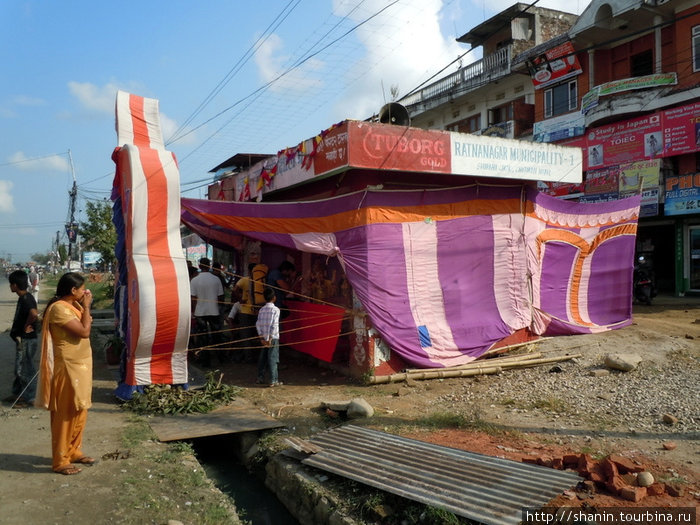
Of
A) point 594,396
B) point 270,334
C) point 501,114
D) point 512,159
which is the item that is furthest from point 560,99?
point 270,334

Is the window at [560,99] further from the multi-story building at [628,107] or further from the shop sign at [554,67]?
the shop sign at [554,67]

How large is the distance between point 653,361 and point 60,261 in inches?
3022

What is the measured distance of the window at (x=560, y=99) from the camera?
21.1m

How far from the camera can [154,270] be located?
20.6ft

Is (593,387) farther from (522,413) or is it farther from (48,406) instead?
(48,406)

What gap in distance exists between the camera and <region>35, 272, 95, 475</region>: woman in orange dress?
4.38 metres

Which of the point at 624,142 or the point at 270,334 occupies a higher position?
the point at 624,142

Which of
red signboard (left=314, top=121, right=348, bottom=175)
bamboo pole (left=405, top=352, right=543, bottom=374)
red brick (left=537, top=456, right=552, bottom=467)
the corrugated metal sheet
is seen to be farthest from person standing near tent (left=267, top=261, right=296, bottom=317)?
red brick (left=537, top=456, right=552, bottom=467)

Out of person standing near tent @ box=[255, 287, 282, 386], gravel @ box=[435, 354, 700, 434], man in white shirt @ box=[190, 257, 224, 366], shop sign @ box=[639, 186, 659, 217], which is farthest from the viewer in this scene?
shop sign @ box=[639, 186, 659, 217]

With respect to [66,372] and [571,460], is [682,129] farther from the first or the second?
[66,372]

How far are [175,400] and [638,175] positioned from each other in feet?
56.9

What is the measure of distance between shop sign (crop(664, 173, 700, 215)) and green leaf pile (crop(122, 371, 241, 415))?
1641cm

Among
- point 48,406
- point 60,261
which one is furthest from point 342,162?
point 60,261

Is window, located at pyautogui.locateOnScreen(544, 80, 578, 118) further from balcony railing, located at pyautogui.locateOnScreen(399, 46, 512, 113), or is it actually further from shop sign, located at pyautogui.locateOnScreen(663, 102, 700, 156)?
shop sign, located at pyautogui.locateOnScreen(663, 102, 700, 156)
